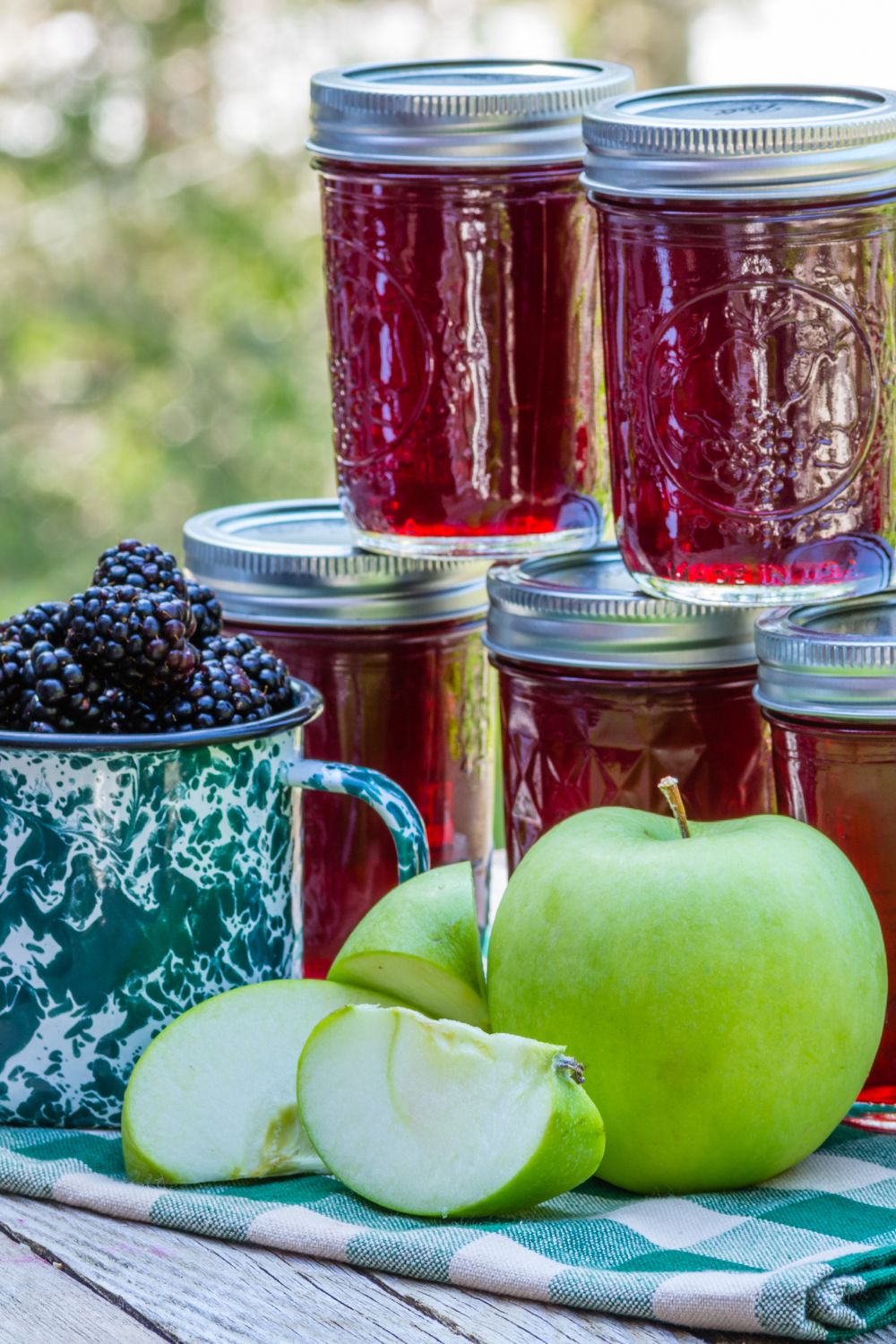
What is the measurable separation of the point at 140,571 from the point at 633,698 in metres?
0.31

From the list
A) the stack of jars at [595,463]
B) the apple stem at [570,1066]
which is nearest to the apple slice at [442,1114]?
the apple stem at [570,1066]

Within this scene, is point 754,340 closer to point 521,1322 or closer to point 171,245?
point 521,1322

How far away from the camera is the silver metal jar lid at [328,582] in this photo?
4.14ft

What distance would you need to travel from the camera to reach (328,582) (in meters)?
1.26

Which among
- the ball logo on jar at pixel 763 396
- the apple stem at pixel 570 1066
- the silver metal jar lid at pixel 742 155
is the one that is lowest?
the apple stem at pixel 570 1066

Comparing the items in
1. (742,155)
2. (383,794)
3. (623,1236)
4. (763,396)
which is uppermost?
(742,155)

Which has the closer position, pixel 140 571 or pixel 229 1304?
pixel 229 1304

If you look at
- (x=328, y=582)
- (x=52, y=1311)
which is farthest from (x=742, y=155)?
(x=52, y=1311)

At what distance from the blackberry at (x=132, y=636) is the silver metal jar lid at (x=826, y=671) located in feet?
1.04

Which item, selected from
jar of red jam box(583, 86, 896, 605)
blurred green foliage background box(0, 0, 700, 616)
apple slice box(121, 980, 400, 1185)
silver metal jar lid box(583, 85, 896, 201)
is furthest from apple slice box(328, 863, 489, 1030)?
blurred green foliage background box(0, 0, 700, 616)

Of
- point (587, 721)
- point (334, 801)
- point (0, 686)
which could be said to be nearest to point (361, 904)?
point (334, 801)

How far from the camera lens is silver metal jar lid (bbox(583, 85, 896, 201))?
0.98 m

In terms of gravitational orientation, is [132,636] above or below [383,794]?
above

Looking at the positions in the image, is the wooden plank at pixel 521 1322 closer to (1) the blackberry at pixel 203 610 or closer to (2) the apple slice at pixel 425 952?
(2) the apple slice at pixel 425 952
